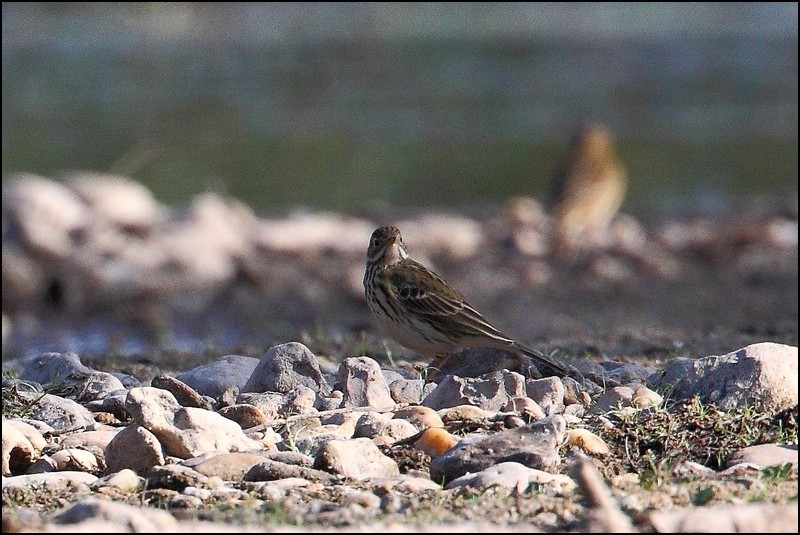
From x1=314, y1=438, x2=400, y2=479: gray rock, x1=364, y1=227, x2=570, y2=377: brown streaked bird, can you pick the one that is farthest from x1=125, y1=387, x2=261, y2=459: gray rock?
x1=364, y1=227, x2=570, y2=377: brown streaked bird

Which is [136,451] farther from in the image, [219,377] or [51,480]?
[219,377]

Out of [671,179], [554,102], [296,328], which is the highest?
[554,102]

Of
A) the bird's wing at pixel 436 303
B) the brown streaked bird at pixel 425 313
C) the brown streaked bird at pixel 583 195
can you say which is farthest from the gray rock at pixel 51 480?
the brown streaked bird at pixel 583 195

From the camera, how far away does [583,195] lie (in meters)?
14.0

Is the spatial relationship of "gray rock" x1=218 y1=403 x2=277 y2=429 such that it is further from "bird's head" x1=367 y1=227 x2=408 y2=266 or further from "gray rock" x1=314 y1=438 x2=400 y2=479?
"bird's head" x1=367 y1=227 x2=408 y2=266

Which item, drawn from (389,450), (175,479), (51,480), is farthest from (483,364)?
(51,480)

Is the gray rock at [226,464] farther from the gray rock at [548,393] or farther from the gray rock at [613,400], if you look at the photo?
the gray rock at [613,400]

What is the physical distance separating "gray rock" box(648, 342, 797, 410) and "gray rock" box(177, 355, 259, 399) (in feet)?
6.05

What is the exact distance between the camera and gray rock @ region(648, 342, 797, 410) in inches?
207

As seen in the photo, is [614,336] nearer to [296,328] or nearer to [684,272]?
[296,328]

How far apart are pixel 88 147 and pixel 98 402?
1810 cm

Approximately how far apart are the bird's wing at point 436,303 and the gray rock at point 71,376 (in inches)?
64.7

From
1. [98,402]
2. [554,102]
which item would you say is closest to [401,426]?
[98,402]

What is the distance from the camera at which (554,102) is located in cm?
2767
